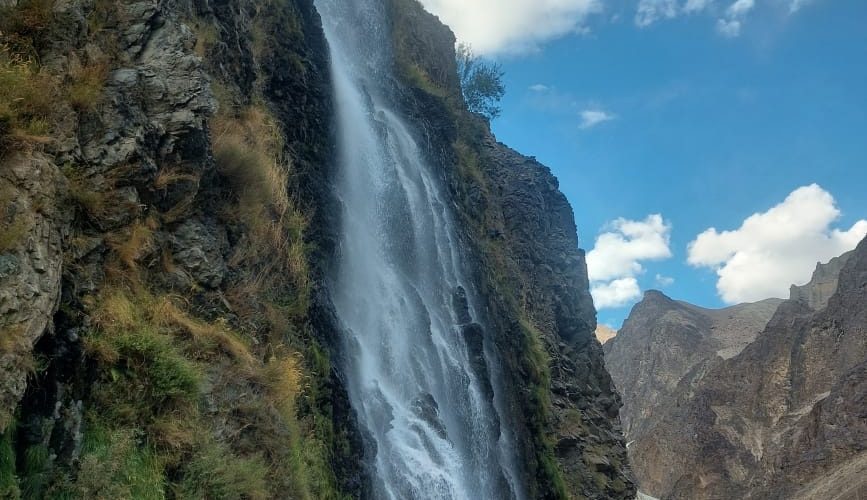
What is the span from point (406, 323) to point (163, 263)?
23.4ft

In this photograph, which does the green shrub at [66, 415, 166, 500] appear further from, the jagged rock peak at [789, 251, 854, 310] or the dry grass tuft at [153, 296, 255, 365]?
the jagged rock peak at [789, 251, 854, 310]

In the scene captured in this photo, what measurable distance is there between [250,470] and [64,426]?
4.86ft

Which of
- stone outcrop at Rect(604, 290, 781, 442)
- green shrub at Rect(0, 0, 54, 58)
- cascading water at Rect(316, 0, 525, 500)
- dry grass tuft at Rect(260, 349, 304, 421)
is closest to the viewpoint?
green shrub at Rect(0, 0, 54, 58)

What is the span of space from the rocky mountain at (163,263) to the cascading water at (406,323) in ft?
3.60

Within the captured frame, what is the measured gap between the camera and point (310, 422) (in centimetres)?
759

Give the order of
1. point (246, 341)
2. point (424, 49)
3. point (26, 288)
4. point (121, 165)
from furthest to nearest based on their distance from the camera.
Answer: point (424, 49), point (246, 341), point (121, 165), point (26, 288)

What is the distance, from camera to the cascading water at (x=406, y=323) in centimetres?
1016

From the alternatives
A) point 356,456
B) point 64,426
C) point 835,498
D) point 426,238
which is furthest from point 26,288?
point 835,498

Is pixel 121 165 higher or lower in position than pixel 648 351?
lower

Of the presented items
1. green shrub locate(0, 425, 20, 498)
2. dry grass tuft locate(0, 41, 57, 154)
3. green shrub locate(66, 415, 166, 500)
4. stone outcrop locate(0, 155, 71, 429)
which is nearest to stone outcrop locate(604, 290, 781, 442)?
green shrub locate(66, 415, 166, 500)

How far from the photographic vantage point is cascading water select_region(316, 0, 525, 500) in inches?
400

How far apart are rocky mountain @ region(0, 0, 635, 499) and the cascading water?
110 cm

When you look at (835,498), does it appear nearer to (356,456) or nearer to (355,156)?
(355,156)

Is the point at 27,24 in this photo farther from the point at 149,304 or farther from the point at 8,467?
the point at 8,467
